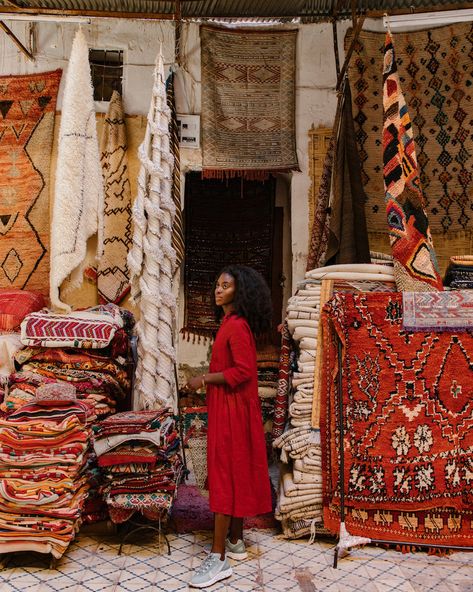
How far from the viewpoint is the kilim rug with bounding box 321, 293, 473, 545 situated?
3.04 meters

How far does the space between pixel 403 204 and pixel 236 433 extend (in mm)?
1680

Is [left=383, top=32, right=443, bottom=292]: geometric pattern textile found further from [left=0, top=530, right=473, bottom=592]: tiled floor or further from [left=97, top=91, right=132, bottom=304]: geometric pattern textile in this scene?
[left=97, top=91, right=132, bottom=304]: geometric pattern textile

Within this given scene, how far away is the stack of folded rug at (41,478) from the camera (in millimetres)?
2689

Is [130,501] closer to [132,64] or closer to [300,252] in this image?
[300,252]

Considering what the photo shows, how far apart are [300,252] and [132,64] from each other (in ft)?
7.53

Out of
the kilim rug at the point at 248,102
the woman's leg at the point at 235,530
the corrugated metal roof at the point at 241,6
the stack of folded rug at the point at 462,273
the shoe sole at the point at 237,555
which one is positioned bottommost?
the shoe sole at the point at 237,555

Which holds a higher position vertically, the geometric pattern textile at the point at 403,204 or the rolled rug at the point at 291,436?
the geometric pattern textile at the point at 403,204

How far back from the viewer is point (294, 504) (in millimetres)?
3115

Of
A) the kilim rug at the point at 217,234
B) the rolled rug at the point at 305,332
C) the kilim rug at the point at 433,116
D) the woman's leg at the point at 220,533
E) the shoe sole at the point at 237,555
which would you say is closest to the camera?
the woman's leg at the point at 220,533

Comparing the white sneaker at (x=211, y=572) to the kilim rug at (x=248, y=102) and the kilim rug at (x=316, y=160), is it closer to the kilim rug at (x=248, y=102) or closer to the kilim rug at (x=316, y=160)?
the kilim rug at (x=316, y=160)

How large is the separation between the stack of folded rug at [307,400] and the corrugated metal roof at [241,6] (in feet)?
9.09

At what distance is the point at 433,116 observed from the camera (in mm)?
4844

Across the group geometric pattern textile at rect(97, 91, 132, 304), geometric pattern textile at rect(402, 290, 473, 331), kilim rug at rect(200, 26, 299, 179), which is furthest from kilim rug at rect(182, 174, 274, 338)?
geometric pattern textile at rect(402, 290, 473, 331)

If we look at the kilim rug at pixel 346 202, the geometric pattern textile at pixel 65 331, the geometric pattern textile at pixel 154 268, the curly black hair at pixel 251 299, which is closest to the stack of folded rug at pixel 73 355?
the geometric pattern textile at pixel 65 331
